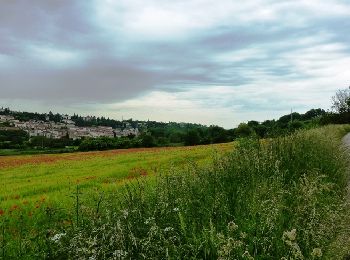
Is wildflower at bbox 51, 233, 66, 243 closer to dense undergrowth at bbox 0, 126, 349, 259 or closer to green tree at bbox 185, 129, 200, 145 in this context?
dense undergrowth at bbox 0, 126, 349, 259

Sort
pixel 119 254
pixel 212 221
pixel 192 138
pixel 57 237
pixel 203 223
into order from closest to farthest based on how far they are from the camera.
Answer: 1. pixel 119 254
2. pixel 57 237
3. pixel 203 223
4. pixel 212 221
5. pixel 192 138

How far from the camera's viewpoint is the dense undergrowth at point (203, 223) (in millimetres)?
4762

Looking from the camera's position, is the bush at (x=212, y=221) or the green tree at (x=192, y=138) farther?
the green tree at (x=192, y=138)

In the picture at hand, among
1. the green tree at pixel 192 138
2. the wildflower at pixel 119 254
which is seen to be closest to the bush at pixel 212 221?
the wildflower at pixel 119 254

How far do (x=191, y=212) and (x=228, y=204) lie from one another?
0.61 metres

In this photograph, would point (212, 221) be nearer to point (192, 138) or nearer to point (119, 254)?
point (119, 254)

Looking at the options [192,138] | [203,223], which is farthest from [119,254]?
[192,138]

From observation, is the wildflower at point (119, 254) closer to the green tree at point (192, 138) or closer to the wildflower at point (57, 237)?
the wildflower at point (57, 237)

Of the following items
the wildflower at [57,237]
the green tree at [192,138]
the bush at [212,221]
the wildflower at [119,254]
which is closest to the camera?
the wildflower at [119,254]

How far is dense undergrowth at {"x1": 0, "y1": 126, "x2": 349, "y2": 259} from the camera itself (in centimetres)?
476

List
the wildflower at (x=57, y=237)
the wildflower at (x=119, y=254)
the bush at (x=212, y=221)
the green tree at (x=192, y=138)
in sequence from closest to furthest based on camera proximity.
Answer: the wildflower at (x=119, y=254) → the bush at (x=212, y=221) → the wildflower at (x=57, y=237) → the green tree at (x=192, y=138)

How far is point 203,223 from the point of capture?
570 centimetres

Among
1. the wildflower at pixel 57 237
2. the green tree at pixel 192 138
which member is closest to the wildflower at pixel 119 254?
the wildflower at pixel 57 237

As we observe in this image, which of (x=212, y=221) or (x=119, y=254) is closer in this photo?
(x=119, y=254)
